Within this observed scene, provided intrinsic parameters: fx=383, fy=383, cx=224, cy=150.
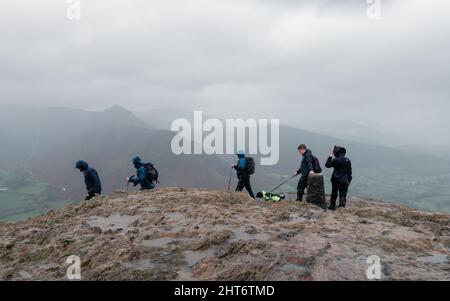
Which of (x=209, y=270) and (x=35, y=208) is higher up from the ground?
(x=209, y=270)

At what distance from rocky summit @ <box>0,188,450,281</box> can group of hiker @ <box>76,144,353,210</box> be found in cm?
105

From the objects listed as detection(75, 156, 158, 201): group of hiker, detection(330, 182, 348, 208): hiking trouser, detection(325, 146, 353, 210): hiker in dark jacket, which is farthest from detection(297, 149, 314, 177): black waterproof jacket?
detection(75, 156, 158, 201): group of hiker

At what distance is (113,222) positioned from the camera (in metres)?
15.1

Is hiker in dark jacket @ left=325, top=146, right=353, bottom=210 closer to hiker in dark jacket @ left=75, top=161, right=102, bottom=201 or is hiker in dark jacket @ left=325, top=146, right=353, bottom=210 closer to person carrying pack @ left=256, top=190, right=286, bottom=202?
person carrying pack @ left=256, top=190, right=286, bottom=202

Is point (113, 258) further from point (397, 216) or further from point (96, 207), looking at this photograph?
point (397, 216)

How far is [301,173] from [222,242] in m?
7.92

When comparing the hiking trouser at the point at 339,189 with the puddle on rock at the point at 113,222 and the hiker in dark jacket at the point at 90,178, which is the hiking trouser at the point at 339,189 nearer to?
the puddle on rock at the point at 113,222

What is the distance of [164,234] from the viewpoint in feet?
41.7

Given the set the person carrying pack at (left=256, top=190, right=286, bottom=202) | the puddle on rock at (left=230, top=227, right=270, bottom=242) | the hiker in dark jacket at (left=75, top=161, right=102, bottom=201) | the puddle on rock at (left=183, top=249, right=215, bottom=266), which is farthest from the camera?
the person carrying pack at (left=256, top=190, right=286, bottom=202)

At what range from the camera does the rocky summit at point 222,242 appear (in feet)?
31.9

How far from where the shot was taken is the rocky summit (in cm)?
971

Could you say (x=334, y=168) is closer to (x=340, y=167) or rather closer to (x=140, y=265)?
(x=340, y=167)
